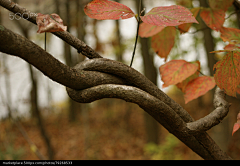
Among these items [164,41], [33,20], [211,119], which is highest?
[33,20]

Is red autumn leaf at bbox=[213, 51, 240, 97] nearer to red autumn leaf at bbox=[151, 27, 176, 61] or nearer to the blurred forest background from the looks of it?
red autumn leaf at bbox=[151, 27, 176, 61]

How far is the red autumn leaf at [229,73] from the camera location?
0.68 metres

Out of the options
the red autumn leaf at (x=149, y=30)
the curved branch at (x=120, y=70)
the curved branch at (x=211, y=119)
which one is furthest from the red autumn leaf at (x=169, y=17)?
the curved branch at (x=211, y=119)

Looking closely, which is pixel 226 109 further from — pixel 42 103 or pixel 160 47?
pixel 42 103

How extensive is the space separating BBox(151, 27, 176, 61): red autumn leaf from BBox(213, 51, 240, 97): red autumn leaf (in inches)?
13.9

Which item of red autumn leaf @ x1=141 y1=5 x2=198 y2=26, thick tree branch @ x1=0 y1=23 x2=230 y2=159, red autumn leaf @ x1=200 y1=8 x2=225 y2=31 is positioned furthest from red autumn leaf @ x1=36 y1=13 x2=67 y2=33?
red autumn leaf @ x1=200 y1=8 x2=225 y2=31

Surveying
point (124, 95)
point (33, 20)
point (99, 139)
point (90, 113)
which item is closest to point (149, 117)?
point (99, 139)

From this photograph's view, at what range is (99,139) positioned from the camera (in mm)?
5676

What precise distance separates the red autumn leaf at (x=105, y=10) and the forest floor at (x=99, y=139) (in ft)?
13.6

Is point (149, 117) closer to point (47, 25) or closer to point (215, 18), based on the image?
point (215, 18)

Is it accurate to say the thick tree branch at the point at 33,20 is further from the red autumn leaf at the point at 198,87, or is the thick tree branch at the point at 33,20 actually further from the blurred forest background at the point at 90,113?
the blurred forest background at the point at 90,113

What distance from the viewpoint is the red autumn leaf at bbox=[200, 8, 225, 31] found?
2.96 feet

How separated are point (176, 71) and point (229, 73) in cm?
23

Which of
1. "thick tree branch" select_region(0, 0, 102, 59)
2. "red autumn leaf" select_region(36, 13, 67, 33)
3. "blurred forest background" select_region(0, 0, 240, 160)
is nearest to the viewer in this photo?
"red autumn leaf" select_region(36, 13, 67, 33)
